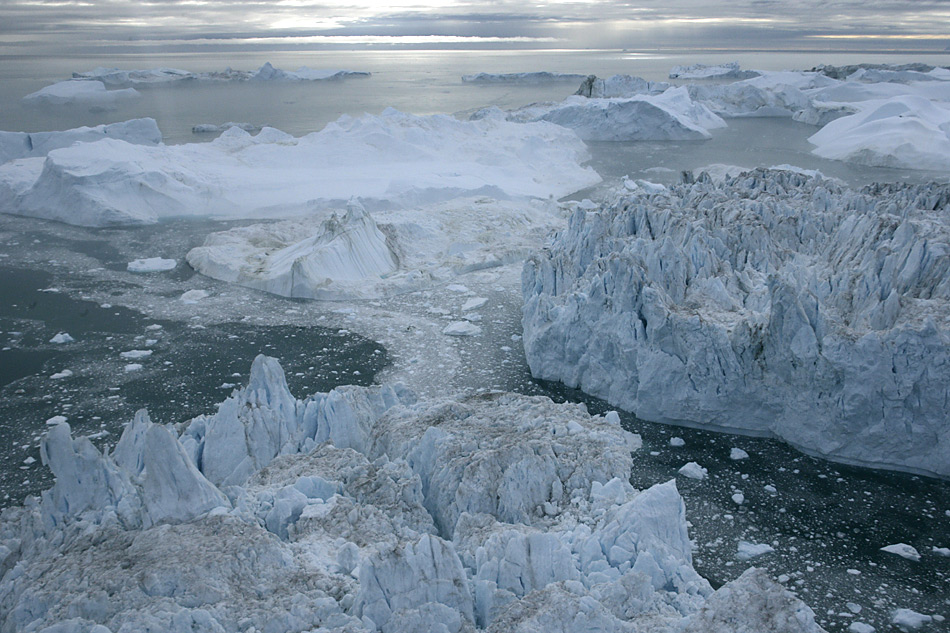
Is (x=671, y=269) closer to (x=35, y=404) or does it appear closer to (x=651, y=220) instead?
(x=651, y=220)

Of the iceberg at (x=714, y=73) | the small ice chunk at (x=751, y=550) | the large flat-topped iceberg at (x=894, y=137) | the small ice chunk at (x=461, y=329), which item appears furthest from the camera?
the iceberg at (x=714, y=73)

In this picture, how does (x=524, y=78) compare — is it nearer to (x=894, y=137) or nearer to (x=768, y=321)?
(x=894, y=137)

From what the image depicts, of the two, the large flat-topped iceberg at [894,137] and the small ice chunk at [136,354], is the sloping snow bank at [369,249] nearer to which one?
the small ice chunk at [136,354]

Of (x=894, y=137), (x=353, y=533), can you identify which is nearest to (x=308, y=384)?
(x=353, y=533)

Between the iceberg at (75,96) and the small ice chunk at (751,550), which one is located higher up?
the iceberg at (75,96)

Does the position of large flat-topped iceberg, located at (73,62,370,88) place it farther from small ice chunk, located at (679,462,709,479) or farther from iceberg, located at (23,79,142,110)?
small ice chunk, located at (679,462,709,479)

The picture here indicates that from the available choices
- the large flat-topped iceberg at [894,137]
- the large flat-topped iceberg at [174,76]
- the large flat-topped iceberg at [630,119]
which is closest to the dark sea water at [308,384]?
the large flat-topped iceberg at [894,137]
